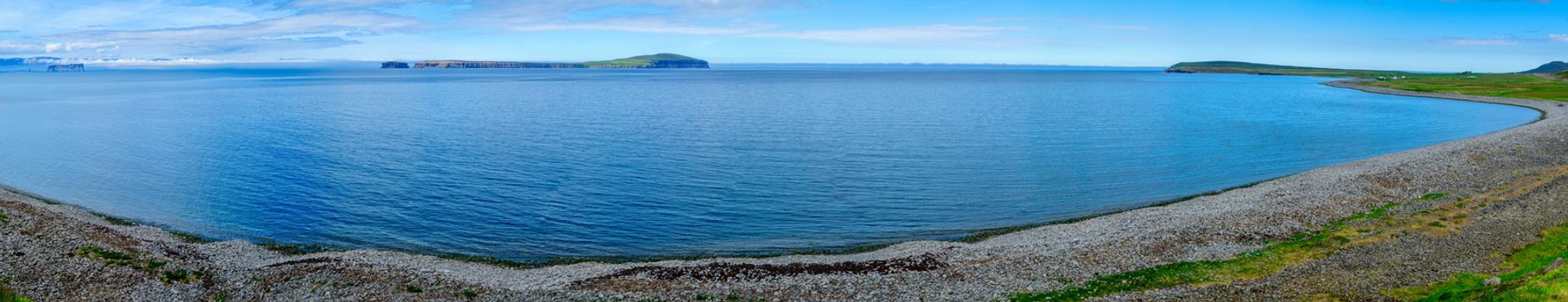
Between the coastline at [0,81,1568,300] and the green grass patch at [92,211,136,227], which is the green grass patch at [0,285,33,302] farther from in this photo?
the green grass patch at [92,211,136,227]

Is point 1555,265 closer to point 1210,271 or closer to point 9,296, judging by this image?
point 1210,271

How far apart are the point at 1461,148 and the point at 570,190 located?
62156mm

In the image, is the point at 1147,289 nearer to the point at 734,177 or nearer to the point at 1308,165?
the point at 734,177

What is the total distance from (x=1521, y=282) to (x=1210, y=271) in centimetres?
844

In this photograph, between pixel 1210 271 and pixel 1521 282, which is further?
pixel 1210 271

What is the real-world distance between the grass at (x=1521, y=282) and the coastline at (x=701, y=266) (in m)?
2.01

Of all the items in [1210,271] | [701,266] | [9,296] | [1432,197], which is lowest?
[701,266]

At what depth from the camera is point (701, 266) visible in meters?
31.5

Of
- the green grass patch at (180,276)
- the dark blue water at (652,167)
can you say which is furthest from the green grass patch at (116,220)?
the green grass patch at (180,276)

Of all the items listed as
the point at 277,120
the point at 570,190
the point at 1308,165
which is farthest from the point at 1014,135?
the point at 277,120

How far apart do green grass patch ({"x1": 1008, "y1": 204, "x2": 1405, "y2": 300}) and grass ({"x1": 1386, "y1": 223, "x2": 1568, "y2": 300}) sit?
183 inches

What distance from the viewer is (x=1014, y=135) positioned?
81.2 meters

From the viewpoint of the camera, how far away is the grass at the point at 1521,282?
786 inches

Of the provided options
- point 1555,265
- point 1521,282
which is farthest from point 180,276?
point 1555,265
